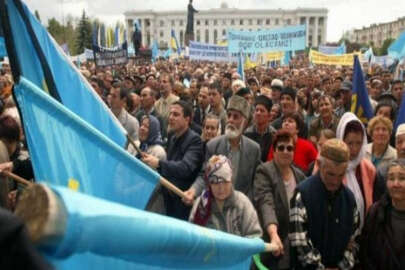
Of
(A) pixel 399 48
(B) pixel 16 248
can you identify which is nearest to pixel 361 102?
(A) pixel 399 48

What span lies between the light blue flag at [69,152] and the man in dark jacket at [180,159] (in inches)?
53.0

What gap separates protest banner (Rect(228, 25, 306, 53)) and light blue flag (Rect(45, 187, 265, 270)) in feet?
46.7

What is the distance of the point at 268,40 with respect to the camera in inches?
609

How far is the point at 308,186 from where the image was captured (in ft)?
9.16

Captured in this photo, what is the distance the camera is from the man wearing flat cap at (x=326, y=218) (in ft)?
8.87

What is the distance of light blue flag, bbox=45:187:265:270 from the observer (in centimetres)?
86

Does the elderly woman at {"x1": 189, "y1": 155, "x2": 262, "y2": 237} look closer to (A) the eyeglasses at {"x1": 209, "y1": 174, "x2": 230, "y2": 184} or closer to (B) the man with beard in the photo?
(A) the eyeglasses at {"x1": 209, "y1": 174, "x2": 230, "y2": 184}

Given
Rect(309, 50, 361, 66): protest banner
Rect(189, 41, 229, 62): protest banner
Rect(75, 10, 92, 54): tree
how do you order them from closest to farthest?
Rect(189, 41, 229, 62): protest banner, Rect(309, 50, 361, 66): protest banner, Rect(75, 10, 92, 54): tree

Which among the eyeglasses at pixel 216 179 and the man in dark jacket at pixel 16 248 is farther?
the eyeglasses at pixel 216 179

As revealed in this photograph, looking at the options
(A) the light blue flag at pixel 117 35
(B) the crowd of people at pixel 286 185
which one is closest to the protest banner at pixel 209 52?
A: (A) the light blue flag at pixel 117 35

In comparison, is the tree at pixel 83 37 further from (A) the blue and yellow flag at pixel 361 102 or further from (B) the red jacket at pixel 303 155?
(B) the red jacket at pixel 303 155

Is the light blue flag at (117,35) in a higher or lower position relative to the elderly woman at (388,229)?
higher

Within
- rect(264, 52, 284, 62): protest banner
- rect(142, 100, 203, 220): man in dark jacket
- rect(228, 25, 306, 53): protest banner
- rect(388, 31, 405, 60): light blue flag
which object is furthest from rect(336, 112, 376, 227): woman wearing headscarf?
rect(264, 52, 284, 62): protest banner

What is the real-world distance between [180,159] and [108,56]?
7736 millimetres
